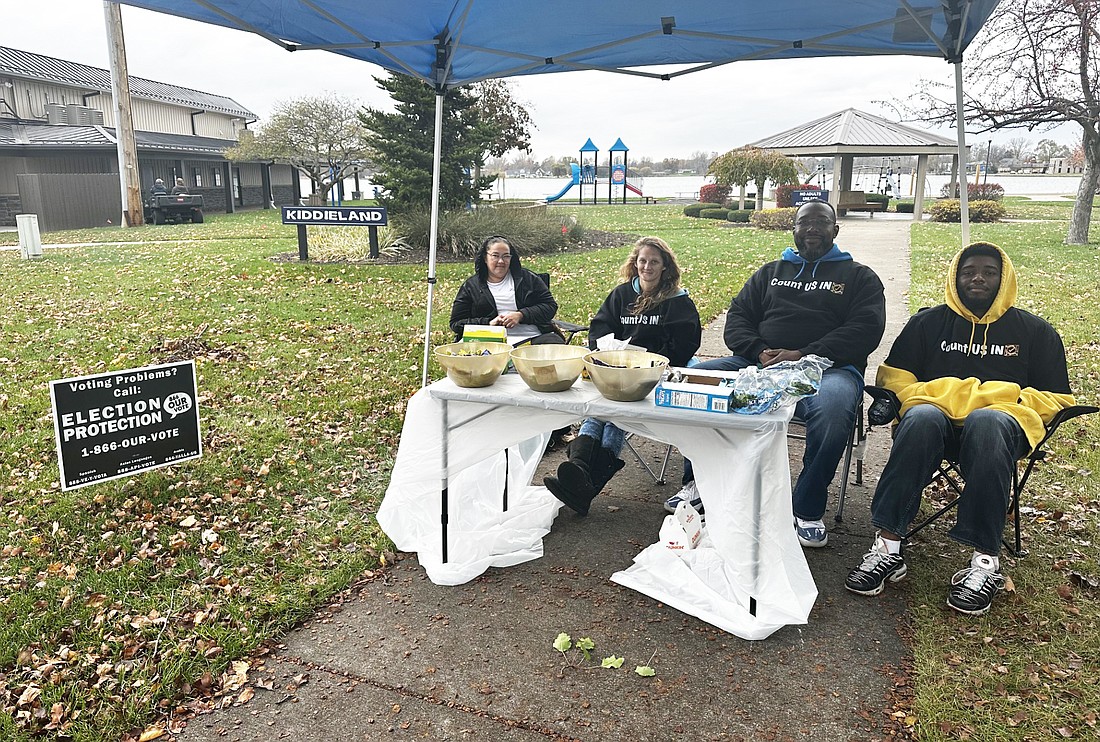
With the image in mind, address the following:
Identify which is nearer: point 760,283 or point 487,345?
point 487,345

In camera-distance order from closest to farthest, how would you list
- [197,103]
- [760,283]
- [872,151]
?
[760,283], [872,151], [197,103]

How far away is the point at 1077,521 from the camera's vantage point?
11.8 ft

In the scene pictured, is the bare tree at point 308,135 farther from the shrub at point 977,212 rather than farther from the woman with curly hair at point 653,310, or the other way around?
the woman with curly hair at point 653,310

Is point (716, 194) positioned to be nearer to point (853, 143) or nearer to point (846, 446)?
point (853, 143)

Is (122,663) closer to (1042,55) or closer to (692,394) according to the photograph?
(692,394)

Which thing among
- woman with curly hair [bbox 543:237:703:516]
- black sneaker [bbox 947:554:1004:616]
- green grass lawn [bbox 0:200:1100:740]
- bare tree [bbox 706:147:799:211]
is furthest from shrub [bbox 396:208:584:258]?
bare tree [bbox 706:147:799:211]

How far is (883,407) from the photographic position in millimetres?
3322

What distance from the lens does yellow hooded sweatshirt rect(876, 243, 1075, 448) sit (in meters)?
3.11

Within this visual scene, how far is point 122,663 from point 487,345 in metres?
1.70

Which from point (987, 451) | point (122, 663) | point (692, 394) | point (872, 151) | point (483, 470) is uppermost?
point (872, 151)

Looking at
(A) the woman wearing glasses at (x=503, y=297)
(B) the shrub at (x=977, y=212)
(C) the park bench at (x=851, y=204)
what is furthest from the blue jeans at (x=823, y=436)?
(C) the park bench at (x=851, y=204)

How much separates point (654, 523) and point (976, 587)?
4.38 feet

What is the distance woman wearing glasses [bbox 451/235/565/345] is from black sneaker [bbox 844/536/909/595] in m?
2.40

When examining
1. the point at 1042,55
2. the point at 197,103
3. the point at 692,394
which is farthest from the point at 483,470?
the point at 197,103
